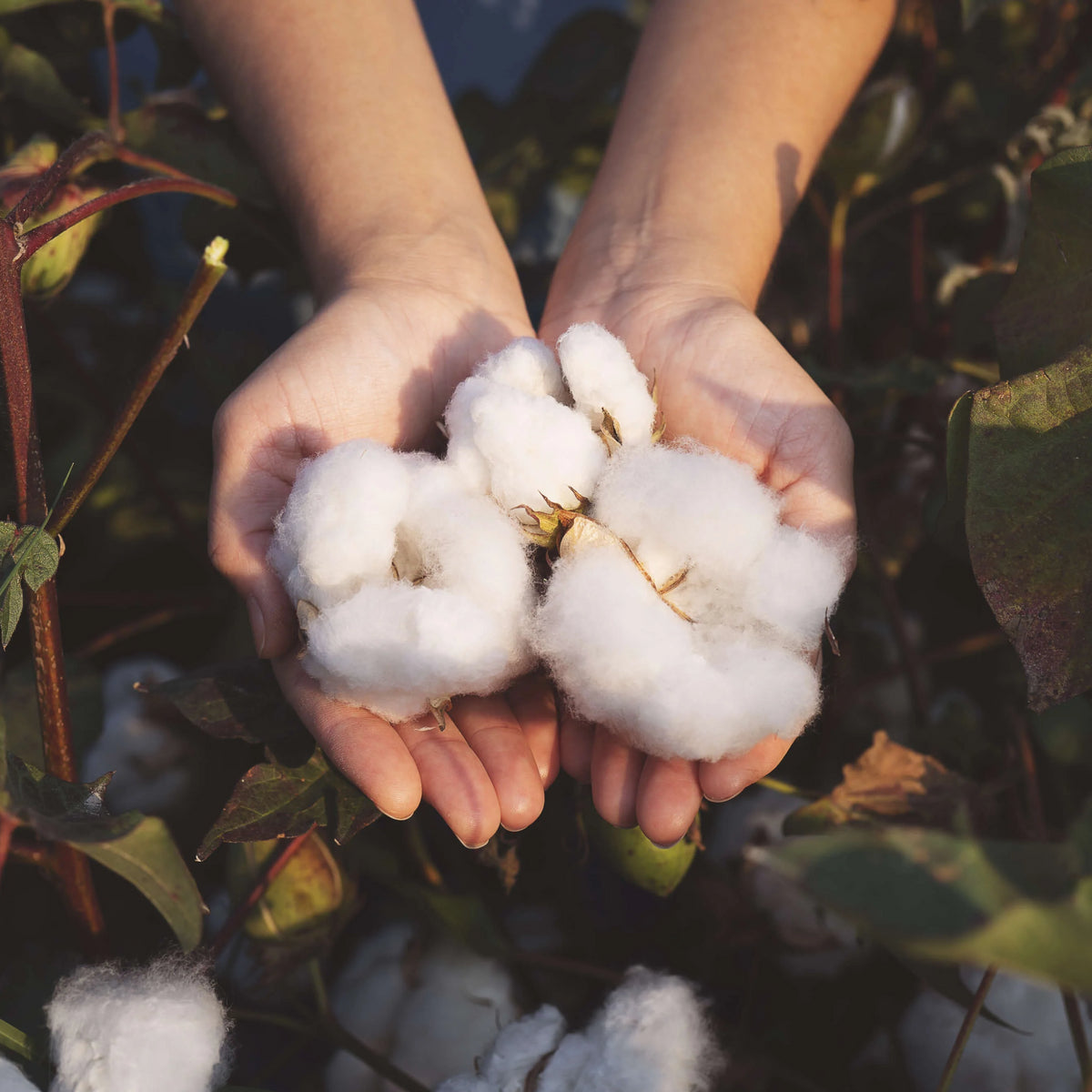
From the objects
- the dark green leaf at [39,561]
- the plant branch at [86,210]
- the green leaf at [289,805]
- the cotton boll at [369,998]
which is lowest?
the cotton boll at [369,998]

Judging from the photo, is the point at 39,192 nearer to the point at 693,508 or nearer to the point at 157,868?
the point at 157,868

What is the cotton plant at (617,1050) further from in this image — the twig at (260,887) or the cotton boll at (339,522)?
the cotton boll at (339,522)

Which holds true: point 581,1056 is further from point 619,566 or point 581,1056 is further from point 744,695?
point 619,566

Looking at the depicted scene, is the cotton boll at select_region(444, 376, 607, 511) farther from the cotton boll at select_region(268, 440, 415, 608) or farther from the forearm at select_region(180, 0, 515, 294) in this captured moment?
the forearm at select_region(180, 0, 515, 294)

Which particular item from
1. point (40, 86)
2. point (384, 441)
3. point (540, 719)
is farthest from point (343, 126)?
point (540, 719)

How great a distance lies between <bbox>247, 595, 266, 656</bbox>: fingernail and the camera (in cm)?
107

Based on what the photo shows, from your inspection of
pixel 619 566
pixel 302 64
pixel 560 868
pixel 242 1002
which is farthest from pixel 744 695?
pixel 302 64

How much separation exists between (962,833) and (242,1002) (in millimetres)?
903

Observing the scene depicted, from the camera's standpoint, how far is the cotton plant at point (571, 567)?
3.35 feet

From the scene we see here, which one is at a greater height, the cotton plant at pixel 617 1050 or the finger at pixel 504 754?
the finger at pixel 504 754

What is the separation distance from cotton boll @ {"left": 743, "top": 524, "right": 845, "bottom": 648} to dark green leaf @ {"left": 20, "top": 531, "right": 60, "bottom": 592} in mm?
761

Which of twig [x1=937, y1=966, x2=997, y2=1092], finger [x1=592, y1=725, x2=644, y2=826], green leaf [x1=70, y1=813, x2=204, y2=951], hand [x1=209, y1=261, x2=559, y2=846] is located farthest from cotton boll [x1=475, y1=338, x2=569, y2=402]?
twig [x1=937, y1=966, x2=997, y2=1092]

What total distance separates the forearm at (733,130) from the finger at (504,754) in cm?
73

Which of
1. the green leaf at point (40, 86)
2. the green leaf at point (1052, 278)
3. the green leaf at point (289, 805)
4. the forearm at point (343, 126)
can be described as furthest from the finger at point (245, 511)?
the green leaf at point (1052, 278)
